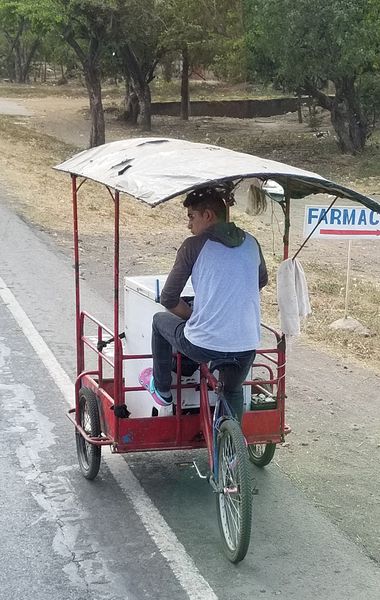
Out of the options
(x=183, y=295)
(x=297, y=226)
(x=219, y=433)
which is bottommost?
(x=297, y=226)

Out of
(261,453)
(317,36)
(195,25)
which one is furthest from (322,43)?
(261,453)

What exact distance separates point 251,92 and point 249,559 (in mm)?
54981

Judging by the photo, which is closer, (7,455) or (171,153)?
(171,153)

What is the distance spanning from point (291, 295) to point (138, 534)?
5.30 ft

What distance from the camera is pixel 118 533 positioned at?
486cm

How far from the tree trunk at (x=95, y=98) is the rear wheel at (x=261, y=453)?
27.3 metres

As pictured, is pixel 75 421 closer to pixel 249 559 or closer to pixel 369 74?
pixel 249 559

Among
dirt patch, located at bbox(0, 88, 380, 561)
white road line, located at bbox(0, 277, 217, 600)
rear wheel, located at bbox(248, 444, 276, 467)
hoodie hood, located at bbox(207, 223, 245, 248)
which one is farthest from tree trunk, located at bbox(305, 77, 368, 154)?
hoodie hood, located at bbox(207, 223, 245, 248)

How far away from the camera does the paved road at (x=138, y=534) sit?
4.32 metres

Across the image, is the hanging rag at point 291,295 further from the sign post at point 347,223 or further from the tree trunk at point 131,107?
the tree trunk at point 131,107

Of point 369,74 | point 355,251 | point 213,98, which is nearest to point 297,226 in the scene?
point 355,251

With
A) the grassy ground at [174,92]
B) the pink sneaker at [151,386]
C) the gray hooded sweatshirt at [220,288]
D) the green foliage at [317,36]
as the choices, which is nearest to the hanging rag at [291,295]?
the gray hooded sweatshirt at [220,288]

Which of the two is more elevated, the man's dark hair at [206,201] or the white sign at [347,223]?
the man's dark hair at [206,201]

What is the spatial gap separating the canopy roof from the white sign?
12.7ft
